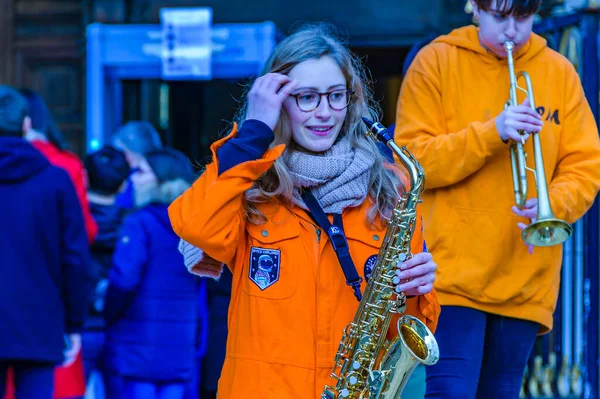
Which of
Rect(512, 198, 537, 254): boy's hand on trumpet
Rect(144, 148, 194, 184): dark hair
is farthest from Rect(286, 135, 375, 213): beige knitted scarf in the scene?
Rect(144, 148, 194, 184): dark hair

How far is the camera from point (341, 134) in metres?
3.27

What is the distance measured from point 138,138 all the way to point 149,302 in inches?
70.5

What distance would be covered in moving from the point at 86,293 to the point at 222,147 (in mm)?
2440

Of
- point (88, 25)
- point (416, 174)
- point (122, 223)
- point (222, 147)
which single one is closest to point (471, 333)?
point (416, 174)

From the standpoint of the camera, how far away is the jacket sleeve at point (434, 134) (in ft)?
12.2

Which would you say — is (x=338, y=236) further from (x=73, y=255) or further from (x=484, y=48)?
(x=73, y=255)

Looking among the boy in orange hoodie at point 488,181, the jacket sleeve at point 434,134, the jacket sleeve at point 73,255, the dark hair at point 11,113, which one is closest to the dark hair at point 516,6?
the boy in orange hoodie at point 488,181

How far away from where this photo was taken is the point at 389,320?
3033mm

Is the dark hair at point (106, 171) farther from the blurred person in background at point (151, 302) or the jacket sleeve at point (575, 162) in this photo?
the jacket sleeve at point (575, 162)

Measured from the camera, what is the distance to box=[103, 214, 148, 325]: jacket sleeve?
564cm

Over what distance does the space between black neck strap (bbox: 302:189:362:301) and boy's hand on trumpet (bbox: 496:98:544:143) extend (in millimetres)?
901

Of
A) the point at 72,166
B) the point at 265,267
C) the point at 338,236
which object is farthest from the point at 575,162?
the point at 72,166

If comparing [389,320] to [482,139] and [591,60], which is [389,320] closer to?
[482,139]

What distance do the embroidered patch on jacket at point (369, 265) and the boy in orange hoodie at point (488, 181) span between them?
0.81 metres
